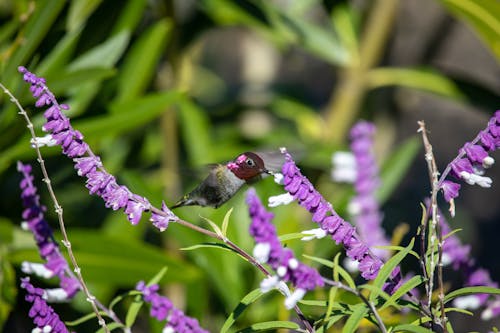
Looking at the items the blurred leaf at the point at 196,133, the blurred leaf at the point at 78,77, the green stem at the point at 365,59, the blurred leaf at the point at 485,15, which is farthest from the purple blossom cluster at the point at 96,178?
the green stem at the point at 365,59

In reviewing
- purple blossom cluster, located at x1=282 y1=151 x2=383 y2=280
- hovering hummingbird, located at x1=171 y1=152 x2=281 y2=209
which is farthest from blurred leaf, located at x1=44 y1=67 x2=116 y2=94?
purple blossom cluster, located at x1=282 y1=151 x2=383 y2=280

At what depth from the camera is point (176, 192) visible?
1817 millimetres

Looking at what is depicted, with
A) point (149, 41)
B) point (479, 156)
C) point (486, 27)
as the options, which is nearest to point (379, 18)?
point (486, 27)

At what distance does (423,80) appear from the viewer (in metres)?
1.79

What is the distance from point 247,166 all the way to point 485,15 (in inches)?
27.8

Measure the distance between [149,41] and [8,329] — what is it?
68cm

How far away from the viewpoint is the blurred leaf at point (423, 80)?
5.84 feet

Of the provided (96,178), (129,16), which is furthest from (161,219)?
(129,16)

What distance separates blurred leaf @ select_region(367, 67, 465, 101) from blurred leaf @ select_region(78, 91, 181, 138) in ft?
2.22

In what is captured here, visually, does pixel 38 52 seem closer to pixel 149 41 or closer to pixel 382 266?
pixel 149 41

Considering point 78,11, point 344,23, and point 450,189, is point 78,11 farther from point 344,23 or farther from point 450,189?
point 450,189

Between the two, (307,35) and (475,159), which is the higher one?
(307,35)

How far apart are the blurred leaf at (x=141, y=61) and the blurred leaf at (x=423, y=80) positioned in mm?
582

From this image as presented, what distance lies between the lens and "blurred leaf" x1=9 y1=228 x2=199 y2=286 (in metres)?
1.39
